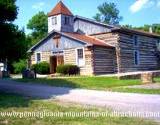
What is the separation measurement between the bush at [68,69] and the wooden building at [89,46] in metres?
0.60

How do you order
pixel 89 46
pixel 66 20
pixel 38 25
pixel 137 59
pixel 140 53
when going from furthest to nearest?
pixel 38 25 < pixel 140 53 < pixel 137 59 < pixel 66 20 < pixel 89 46

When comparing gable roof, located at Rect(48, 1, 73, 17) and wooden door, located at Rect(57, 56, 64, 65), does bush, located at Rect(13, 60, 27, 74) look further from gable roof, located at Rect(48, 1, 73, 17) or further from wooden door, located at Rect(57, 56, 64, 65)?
gable roof, located at Rect(48, 1, 73, 17)

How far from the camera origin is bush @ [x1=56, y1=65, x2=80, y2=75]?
1394 inches

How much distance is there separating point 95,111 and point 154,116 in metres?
2.17

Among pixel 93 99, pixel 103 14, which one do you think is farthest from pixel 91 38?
pixel 103 14

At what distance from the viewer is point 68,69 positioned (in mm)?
35344

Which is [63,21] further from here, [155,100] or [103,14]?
[103,14]

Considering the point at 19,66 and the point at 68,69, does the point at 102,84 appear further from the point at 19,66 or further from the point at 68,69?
the point at 19,66

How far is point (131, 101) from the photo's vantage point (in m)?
15.5

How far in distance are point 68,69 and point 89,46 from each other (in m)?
3.20

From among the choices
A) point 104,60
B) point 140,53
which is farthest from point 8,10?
point 140,53

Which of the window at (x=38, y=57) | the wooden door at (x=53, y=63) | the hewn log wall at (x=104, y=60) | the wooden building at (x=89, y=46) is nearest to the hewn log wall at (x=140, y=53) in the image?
the wooden building at (x=89, y=46)

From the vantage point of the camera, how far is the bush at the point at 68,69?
116ft

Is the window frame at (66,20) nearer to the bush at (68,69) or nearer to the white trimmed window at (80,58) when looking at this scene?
the white trimmed window at (80,58)
